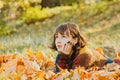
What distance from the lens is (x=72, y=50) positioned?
5.68 meters

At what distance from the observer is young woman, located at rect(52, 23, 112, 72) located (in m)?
5.53

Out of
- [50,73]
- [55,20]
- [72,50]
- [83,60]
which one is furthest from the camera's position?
[55,20]

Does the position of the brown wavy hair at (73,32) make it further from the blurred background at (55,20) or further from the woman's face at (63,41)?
the blurred background at (55,20)

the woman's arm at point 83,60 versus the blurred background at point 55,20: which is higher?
the woman's arm at point 83,60

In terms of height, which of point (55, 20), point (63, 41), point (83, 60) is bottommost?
point (55, 20)

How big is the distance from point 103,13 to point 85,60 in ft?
39.5

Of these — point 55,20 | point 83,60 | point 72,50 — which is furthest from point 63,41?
point 55,20

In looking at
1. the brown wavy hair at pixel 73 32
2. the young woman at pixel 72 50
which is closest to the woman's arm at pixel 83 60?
the young woman at pixel 72 50

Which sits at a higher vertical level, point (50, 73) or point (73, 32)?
point (73, 32)

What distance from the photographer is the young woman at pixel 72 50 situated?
5.53 m

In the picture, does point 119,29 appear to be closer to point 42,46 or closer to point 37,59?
point 42,46

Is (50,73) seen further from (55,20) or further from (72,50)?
(55,20)

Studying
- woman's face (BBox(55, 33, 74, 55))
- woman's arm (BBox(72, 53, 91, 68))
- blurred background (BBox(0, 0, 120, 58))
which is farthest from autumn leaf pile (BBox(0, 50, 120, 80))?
blurred background (BBox(0, 0, 120, 58))

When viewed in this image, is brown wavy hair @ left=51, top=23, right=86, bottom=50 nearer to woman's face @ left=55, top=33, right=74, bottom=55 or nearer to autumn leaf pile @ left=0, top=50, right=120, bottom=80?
woman's face @ left=55, top=33, right=74, bottom=55
